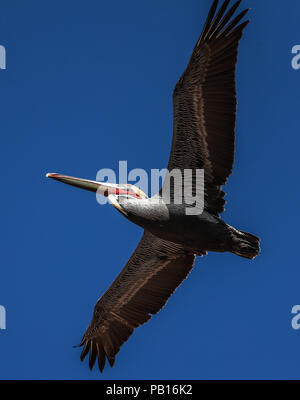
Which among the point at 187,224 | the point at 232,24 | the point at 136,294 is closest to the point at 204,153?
the point at 187,224

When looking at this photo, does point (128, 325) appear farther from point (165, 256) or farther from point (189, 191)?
point (189, 191)

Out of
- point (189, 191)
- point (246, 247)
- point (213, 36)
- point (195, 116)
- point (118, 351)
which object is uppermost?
point (213, 36)

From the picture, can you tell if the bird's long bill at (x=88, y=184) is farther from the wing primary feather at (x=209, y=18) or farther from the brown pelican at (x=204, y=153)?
the wing primary feather at (x=209, y=18)

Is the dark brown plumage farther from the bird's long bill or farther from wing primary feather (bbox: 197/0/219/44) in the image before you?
the bird's long bill

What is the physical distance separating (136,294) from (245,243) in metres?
2.62

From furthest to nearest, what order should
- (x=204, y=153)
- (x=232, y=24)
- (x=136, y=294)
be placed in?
(x=136, y=294) < (x=204, y=153) < (x=232, y=24)

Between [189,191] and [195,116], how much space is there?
3.55ft

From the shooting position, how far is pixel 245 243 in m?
9.55

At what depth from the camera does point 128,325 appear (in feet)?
37.6

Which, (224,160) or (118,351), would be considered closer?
(224,160)

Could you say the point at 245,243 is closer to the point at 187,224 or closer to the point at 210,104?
the point at 187,224

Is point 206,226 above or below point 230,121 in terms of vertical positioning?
below

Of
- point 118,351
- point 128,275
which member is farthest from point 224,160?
point 118,351

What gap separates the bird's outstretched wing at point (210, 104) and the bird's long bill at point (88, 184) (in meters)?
0.96
